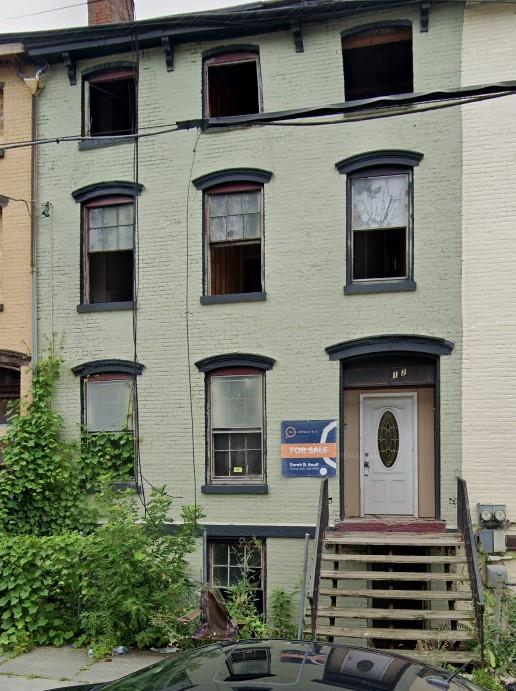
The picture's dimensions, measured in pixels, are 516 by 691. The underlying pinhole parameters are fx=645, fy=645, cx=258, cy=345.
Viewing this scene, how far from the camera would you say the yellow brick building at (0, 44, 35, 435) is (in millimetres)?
11211

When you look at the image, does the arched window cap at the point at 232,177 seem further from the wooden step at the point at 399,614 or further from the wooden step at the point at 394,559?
the wooden step at the point at 399,614

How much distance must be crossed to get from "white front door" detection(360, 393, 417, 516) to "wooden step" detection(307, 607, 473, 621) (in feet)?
7.55

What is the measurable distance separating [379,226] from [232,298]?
2581 millimetres

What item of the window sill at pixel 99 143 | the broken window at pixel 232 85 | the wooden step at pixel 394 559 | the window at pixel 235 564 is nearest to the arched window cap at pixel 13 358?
the window sill at pixel 99 143

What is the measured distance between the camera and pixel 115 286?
11438 mm

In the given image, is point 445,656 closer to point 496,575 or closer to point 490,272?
point 496,575

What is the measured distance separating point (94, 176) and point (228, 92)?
2.83 meters

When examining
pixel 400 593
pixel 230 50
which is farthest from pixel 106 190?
pixel 400 593

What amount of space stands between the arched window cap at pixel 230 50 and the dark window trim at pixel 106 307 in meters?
4.37

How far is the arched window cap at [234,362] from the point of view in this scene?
10.2 metres

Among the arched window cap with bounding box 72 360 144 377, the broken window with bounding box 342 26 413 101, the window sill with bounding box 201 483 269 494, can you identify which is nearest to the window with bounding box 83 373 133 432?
the arched window cap with bounding box 72 360 144 377

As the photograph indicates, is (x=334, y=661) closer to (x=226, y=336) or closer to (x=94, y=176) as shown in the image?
(x=226, y=336)

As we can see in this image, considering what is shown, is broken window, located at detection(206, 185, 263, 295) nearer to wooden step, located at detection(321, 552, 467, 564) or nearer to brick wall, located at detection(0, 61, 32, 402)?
brick wall, located at detection(0, 61, 32, 402)

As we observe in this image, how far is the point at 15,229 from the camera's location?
37.4 ft
